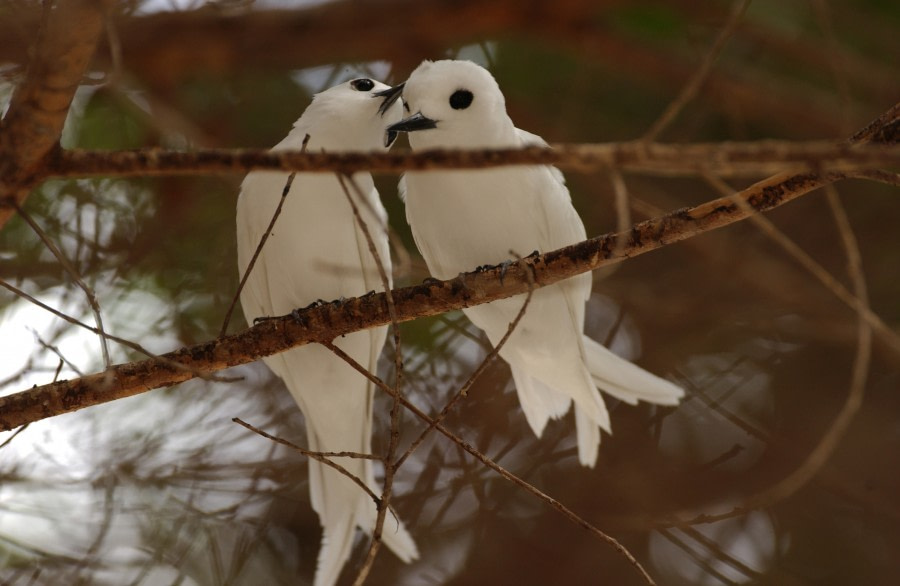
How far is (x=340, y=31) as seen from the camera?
3605mm

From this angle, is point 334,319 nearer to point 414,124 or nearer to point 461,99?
point 414,124

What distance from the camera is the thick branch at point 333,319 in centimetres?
201

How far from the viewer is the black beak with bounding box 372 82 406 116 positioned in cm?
255

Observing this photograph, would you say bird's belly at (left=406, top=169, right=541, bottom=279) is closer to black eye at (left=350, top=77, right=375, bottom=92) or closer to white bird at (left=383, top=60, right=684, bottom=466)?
white bird at (left=383, top=60, right=684, bottom=466)

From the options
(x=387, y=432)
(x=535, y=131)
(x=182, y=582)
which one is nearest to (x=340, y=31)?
(x=535, y=131)

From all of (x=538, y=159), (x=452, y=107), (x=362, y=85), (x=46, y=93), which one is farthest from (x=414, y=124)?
(x=538, y=159)

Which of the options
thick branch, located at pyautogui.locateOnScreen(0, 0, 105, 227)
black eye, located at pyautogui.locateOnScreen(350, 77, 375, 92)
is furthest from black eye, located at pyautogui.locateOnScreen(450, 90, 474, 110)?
thick branch, located at pyautogui.locateOnScreen(0, 0, 105, 227)

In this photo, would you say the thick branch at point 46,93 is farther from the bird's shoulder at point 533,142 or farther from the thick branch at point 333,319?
the bird's shoulder at point 533,142

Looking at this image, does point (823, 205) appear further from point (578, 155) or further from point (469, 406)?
point (578, 155)

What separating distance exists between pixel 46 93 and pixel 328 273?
1128 millimetres

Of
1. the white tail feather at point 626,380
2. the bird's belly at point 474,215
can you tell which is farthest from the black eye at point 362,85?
the white tail feather at point 626,380

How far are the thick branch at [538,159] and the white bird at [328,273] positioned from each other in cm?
90

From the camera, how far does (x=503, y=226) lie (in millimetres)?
2562

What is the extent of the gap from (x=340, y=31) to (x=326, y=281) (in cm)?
132
